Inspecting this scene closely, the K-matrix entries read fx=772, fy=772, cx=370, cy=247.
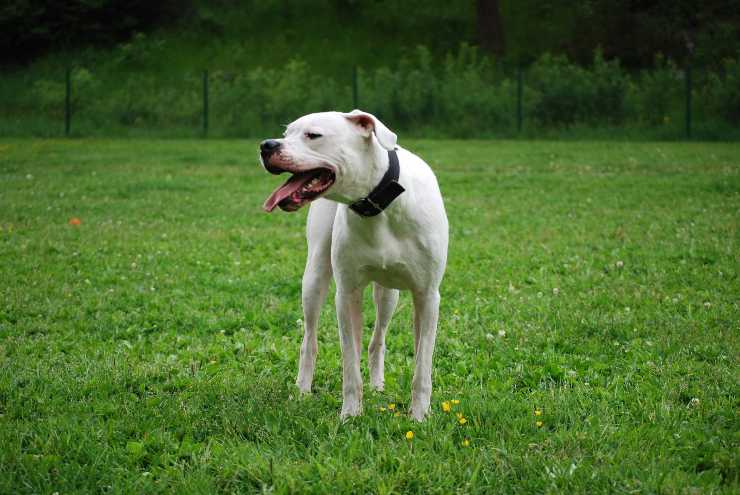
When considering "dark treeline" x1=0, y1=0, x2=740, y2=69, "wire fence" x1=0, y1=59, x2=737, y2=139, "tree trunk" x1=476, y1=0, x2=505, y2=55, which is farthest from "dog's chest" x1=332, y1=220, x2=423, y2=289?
"tree trunk" x1=476, y1=0, x2=505, y2=55

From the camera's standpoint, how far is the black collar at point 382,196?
3.87 metres

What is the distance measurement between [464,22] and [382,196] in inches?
1329

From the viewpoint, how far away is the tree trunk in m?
32.8

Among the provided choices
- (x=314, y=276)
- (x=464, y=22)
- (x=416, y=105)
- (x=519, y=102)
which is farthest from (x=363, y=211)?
(x=464, y=22)

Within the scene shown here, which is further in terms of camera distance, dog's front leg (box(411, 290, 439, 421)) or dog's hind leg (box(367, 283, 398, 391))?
dog's hind leg (box(367, 283, 398, 391))

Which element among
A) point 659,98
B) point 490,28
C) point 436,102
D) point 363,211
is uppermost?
point 490,28

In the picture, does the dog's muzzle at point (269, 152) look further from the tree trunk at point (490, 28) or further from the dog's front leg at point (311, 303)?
the tree trunk at point (490, 28)

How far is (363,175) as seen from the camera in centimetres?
383

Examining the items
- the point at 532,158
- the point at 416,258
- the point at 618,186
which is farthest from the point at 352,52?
the point at 416,258

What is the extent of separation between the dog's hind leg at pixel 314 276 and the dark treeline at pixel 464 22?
2858 centimetres

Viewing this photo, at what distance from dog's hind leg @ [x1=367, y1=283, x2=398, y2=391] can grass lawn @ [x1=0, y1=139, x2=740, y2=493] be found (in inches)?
4.3

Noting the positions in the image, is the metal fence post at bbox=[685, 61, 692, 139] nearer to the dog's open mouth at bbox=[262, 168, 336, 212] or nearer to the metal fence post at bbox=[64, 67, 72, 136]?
the metal fence post at bbox=[64, 67, 72, 136]

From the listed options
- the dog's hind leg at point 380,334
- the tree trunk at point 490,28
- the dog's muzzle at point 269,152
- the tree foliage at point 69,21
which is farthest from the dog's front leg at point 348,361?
the tree foliage at point 69,21

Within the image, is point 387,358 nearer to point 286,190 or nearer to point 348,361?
point 348,361
